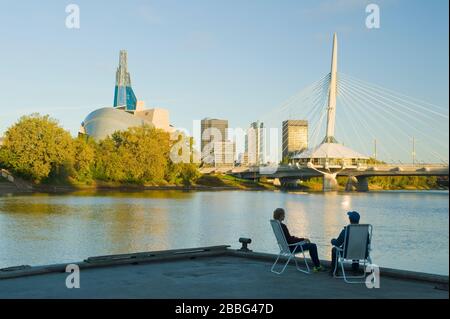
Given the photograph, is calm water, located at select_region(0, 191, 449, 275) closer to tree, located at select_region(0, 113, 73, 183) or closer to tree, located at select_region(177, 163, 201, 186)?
tree, located at select_region(0, 113, 73, 183)

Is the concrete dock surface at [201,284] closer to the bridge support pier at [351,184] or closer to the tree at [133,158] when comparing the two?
the tree at [133,158]

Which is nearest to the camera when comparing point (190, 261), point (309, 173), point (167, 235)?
point (190, 261)

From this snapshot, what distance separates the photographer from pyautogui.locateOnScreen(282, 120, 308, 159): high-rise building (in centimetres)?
9446

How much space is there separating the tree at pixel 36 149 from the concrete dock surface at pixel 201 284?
55868 mm

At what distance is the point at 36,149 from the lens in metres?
62.2

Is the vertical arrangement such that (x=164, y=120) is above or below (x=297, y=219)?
above

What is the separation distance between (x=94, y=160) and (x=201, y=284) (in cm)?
6676

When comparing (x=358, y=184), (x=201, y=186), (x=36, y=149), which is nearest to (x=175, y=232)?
(x=36, y=149)

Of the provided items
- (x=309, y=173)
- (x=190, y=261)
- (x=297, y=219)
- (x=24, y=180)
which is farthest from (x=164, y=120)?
(x=190, y=261)

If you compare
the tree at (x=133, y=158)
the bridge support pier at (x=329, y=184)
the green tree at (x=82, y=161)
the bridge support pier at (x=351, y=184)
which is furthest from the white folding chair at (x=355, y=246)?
the bridge support pier at (x=351, y=184)

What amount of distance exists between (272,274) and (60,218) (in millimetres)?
24915

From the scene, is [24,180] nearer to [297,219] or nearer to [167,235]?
[297,219]
